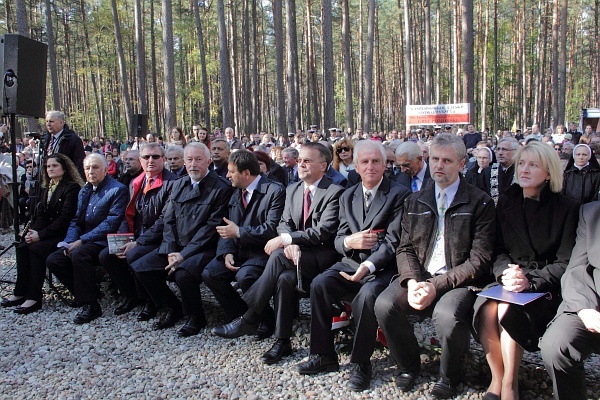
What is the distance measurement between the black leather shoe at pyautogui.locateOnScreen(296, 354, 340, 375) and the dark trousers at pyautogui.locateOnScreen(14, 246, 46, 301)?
3.35 metres

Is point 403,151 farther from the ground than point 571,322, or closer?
farther from the ground

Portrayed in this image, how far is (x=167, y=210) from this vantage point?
5.02 m

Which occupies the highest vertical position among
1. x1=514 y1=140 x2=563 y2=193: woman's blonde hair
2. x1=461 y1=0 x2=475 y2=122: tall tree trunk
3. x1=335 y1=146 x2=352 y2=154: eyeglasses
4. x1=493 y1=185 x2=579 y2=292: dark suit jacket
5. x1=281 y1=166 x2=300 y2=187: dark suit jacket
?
x1=461 y1=0 x2=475 y2=122: tall tree trunk

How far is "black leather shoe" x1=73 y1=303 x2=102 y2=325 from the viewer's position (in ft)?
16.3

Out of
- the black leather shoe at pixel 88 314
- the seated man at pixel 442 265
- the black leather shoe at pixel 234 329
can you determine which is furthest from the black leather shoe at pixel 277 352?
the black leather shoe at pixel 88 314

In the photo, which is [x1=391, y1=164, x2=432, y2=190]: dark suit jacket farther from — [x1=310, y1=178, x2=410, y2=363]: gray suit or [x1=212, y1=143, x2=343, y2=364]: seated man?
[x1=310, y1=178, x2=410, y2=363]: gray suit

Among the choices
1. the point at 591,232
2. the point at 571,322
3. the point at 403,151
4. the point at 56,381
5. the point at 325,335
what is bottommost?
the point at 56,381

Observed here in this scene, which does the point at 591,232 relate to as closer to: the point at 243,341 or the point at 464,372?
the point at 464,372

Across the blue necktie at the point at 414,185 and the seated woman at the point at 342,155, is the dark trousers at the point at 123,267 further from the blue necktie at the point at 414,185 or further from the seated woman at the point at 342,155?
the blue necktie at the point at 414,185

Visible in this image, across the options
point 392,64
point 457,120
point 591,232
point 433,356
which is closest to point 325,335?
point 433,356

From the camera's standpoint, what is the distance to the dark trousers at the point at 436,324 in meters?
3.11

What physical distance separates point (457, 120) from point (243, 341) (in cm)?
1836

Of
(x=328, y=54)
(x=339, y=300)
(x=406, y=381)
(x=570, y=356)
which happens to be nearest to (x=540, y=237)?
(x=570, y=356)

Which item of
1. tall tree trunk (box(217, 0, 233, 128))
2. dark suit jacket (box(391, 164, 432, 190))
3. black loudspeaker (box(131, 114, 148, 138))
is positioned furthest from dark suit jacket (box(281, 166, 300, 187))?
tall tree trunk (box(217, 0, 233, 128))
